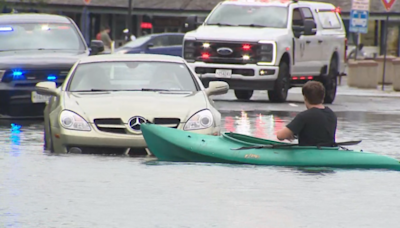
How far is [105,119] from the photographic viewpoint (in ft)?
42.2

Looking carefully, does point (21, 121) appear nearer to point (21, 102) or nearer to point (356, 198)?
point (21, 102)

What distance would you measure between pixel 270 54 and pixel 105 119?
39.9 feet

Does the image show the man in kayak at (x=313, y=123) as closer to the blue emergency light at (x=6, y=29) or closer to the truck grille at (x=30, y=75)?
the truck grille at (x=30, y=75)

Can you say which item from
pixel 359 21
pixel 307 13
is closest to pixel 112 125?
pixel 307 13

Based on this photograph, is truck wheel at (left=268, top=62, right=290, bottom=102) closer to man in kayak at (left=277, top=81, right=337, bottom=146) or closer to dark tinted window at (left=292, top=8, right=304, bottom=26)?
dark tinted window at (left=292, top=8, right=304, bottom=26)

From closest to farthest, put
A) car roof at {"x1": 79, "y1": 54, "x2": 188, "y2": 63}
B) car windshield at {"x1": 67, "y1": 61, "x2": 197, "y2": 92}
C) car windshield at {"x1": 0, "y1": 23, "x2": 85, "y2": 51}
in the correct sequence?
car windshield at {"x1": 67, "y1": 61, "x2": 197, "y2": 92}, car roof at {"x1": 79, "y1": 54, "x2": 188, "y2": 63}, car windshield at {"x1": 0, "y1": 23, "x2": 85, "y2": 51}

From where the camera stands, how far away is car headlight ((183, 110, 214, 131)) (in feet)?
42.6

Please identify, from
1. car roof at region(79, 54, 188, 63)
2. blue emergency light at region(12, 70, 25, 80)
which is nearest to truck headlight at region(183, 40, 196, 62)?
blue emergency light at region(12, 70, 25, 80)

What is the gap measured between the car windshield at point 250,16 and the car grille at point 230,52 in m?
0.98

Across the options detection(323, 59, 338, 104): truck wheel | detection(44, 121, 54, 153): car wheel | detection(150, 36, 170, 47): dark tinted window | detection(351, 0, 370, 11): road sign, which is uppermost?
detection(44, 121, 54, 153): car wheel

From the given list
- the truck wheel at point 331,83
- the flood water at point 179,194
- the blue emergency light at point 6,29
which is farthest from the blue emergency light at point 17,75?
the truck wheel at point 331,83

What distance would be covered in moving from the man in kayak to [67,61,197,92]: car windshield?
2465mm

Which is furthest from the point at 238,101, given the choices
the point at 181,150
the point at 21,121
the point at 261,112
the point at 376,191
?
the point at 376,191

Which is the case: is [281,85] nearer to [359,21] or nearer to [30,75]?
[30,75]
